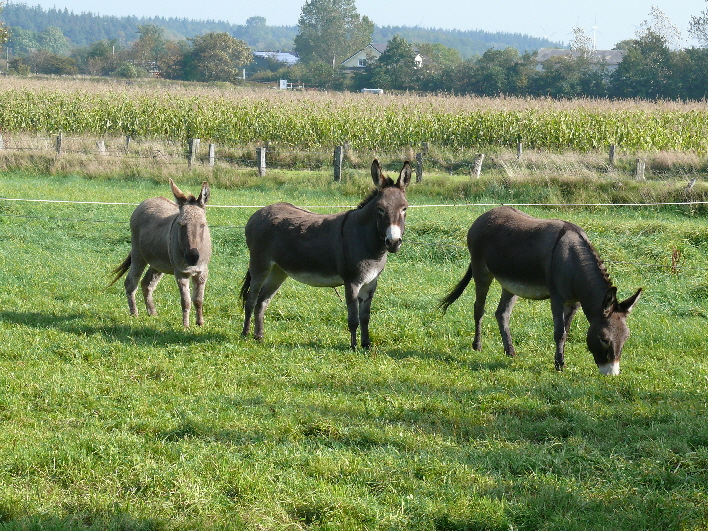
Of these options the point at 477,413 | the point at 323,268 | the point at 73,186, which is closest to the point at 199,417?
the point at 477,413

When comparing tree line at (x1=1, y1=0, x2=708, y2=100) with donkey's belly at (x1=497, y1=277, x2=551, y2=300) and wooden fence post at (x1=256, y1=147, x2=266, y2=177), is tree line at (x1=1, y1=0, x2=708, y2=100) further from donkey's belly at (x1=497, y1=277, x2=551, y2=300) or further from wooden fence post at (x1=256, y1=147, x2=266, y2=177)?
donkey's belly at (x1=497, y1=277, x2=551, y2=300)

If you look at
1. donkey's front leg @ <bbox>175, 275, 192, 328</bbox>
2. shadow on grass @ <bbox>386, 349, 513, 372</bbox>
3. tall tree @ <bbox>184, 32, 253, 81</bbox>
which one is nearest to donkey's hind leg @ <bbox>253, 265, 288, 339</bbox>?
donkey's front leg @ <bbox>175, 275, 192, 328</bbox>

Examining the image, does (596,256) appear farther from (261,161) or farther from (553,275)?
(261,161)

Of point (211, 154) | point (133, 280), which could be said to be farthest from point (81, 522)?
point (211, 154)

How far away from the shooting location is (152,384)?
24.2 ft

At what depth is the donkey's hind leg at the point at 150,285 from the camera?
1069cm

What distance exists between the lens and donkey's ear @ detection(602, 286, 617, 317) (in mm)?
7441

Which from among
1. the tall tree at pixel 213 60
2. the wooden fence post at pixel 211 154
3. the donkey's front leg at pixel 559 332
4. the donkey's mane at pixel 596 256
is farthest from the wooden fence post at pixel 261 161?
the tall tree at pixel 213 60

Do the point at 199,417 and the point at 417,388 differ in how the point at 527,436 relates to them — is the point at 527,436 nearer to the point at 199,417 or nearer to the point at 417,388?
the point at 417,388

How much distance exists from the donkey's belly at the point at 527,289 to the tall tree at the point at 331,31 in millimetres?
136532

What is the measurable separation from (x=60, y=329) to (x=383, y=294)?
4.95 meters

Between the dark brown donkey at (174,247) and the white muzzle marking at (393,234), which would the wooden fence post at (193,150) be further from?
the white muzzle marking at (393,234)

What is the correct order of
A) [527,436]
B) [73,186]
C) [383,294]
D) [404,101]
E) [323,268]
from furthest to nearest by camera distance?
[404,101] → [73,186] → [383,294] → [323,268] → [527,436]

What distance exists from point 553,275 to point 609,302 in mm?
819
